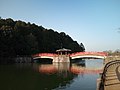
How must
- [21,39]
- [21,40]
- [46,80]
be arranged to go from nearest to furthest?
1. [46,80]
2. [21,40]
3. [21,39]

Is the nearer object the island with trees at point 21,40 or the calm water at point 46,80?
the calm water at point 46,80

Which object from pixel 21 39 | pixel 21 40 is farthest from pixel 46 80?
pixel 21 39

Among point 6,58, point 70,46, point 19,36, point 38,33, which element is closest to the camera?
point 6,58

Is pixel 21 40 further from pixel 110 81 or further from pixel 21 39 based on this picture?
pixel 110 81

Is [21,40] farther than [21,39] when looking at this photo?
No

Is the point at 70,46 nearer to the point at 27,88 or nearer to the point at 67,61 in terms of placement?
the point at 67,61

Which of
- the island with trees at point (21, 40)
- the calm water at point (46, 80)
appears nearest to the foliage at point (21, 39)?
the island with trees at point (21, 40)

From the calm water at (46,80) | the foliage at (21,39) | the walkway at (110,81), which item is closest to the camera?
the walkway at (110,81)

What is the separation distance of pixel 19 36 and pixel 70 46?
41179 mm

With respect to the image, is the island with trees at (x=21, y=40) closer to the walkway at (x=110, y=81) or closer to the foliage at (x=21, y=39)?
the foliage at (x=21, y=39)

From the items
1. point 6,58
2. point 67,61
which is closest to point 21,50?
point 6,58

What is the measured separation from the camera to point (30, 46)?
7012 centimetres

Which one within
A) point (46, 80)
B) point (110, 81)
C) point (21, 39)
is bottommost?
point (46, 80)

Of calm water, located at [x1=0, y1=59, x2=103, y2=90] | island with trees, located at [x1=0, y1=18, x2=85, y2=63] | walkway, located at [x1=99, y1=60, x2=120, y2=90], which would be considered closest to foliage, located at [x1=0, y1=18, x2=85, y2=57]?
island with trees, located at [x1=0, y1=18, x2=85, y2=63]
